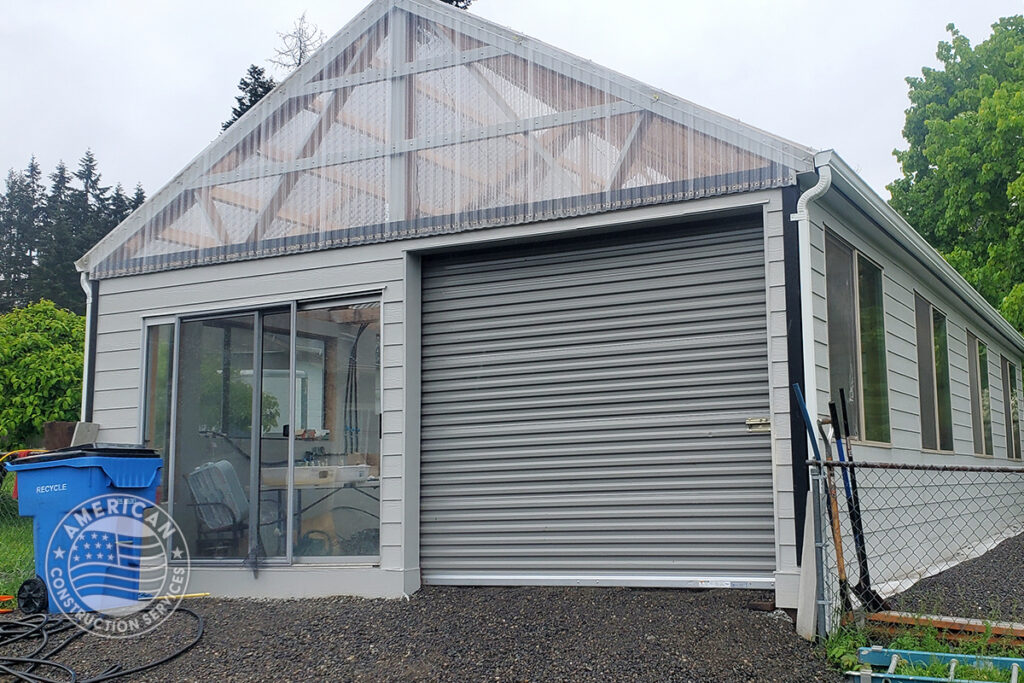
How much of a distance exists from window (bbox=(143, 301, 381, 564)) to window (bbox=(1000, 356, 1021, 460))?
32.4 ft

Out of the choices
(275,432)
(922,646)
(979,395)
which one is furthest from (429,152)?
(979,395)

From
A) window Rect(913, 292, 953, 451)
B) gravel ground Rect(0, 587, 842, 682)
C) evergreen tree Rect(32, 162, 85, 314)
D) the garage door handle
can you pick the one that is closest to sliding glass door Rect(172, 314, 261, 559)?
gravel ground Rect(0, 587, 842, 682)

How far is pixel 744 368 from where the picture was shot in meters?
5.59

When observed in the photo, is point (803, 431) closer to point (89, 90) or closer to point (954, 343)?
point (954, 343)

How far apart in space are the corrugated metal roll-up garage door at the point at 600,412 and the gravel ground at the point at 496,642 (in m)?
0.30

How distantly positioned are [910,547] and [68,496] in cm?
599

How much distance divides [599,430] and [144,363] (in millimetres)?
3678

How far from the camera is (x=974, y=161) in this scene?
18.0 m

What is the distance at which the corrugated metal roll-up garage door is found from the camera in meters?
5.59

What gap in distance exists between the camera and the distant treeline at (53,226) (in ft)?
98.4

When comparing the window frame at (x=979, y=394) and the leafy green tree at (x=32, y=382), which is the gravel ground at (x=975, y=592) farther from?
the leafy green tree at (x=32, y=382)

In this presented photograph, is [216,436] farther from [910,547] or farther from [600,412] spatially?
[910,547]

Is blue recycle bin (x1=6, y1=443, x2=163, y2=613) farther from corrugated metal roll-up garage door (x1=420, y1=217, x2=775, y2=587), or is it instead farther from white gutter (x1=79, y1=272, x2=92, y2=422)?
corrugated metal roll-up garage door (x1=420, y1=217, x2=775, y2=587)

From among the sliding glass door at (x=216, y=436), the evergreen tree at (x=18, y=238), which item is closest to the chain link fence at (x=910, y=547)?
the sliding glass door at (x=216, y=436)
